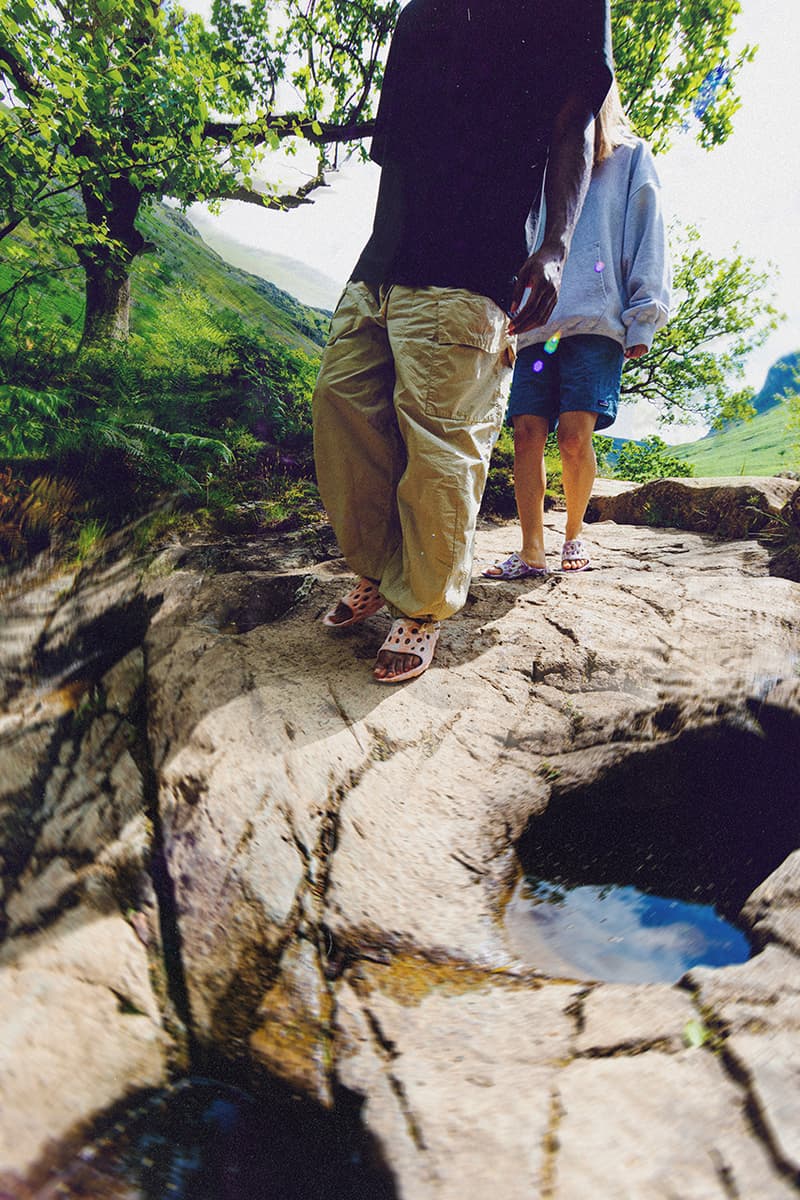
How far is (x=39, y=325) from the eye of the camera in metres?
4.55

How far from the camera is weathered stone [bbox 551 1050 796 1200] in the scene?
720 mm

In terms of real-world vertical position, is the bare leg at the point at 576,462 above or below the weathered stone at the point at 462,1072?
above

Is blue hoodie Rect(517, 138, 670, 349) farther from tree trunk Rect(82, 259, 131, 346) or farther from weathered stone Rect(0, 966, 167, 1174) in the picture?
tree trunk Rect(82, 259, 131, 346)

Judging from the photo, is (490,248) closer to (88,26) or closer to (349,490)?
(349,490)

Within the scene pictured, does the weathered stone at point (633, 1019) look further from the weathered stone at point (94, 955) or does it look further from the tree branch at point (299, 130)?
the tree branch at point (299, 130)

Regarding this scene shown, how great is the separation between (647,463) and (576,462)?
33.4 feet

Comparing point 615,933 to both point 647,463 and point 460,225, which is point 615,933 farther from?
point 647,463

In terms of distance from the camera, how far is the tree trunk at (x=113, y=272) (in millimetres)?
6012

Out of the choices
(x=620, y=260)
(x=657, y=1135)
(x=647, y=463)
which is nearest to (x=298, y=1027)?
(x=657, y=1135)

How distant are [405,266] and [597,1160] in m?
2.28

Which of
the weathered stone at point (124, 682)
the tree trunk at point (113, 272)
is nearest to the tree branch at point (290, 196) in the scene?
the tree trunk at point (113, 272)

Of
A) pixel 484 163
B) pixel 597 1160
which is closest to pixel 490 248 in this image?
pixel 484 163

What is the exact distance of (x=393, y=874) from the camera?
1314 millimetres

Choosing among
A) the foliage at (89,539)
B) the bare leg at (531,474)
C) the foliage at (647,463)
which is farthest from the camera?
the foliage at (647,463)
